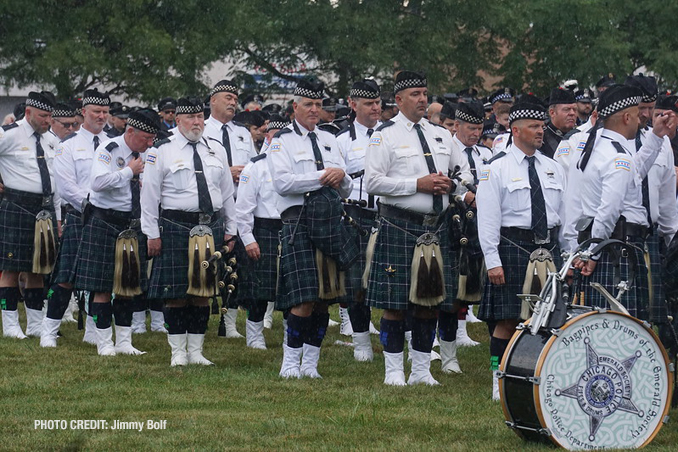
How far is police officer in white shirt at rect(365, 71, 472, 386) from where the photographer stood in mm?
8102

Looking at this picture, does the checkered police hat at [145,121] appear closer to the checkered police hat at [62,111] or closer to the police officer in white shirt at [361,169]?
the police officer in white shirt at [361,169]

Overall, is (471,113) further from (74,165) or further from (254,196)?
(74,165)

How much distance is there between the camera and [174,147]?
9055 mm

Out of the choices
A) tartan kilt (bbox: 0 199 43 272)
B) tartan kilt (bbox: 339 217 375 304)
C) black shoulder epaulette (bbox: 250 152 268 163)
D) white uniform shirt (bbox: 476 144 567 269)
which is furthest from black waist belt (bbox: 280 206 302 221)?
tartan kilt (bbox: 0 199 43 272)

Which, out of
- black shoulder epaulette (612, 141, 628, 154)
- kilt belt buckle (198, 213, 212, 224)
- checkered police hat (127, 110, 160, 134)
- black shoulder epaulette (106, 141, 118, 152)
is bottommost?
kilt belt buckle (198, 213, 212, 224)

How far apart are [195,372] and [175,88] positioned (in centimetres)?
1402

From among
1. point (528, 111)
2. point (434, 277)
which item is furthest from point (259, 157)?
point (528, 111)

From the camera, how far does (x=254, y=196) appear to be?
32.6ft

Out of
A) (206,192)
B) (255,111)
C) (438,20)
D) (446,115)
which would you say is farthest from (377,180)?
(438,20)

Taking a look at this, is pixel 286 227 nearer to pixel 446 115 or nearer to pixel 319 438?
pixel 319 438

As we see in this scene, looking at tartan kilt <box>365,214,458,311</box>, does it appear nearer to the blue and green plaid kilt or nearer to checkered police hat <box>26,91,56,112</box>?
the blue and green plaid kilt

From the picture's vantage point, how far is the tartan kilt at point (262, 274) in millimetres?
9969

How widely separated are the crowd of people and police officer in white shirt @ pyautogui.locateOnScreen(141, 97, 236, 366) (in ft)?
0.05

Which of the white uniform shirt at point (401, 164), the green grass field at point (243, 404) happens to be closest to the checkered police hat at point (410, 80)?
the white uniform shirt at point (401, 164)
